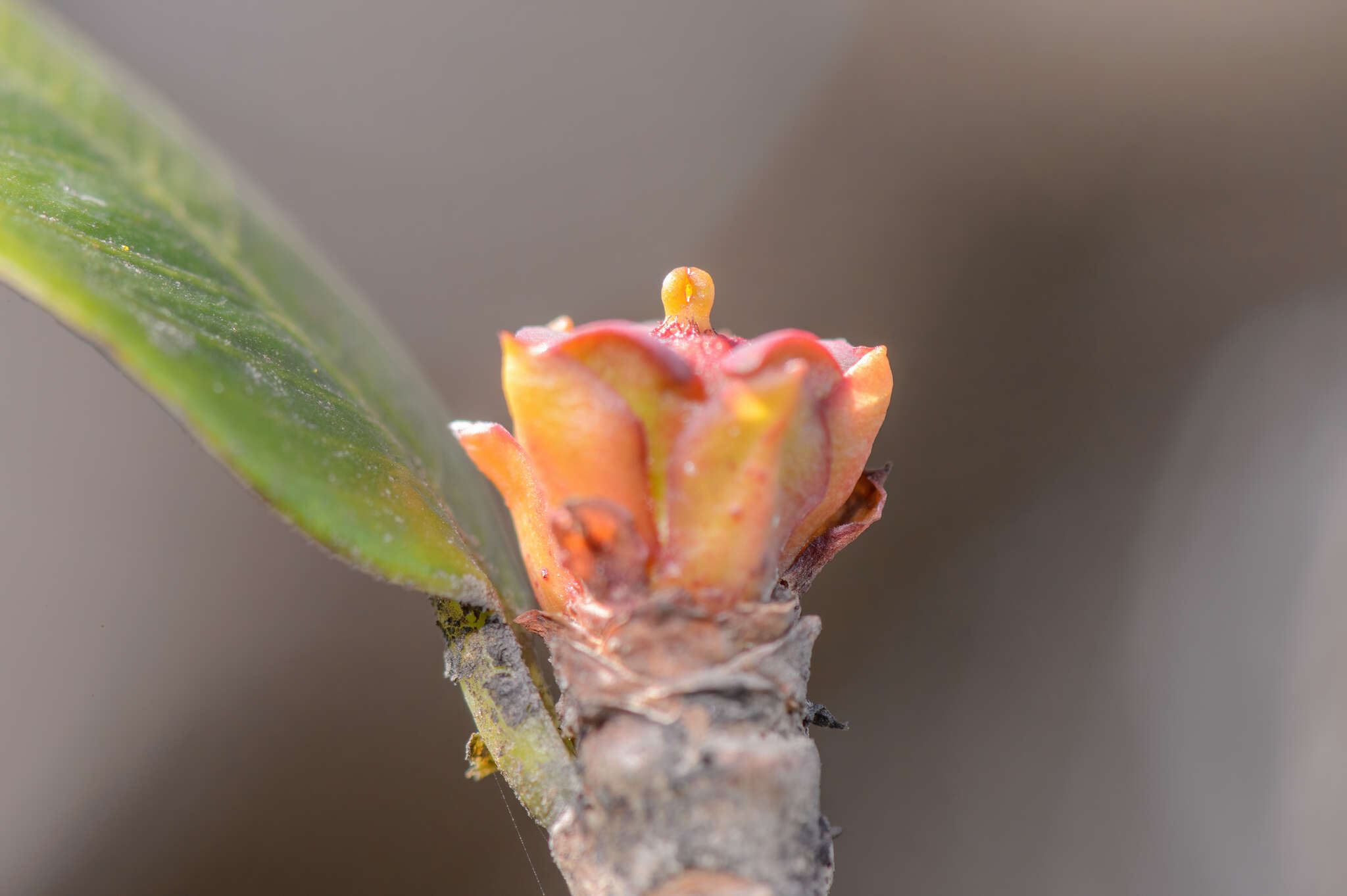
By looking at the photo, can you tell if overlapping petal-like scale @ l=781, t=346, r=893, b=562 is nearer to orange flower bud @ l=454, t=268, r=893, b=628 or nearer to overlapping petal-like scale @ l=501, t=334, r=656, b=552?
orange flower bud @ l=454, t=268, r=893, b=628

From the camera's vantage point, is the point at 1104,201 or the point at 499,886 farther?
the point at 1104,201

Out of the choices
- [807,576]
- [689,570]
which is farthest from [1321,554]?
[689,570]

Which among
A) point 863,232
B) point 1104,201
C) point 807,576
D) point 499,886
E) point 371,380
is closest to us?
point 807,576

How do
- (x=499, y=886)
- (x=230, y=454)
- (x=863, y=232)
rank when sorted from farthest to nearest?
(x=863, y=232) → (x=499, y=886) → (x=230, y=454)

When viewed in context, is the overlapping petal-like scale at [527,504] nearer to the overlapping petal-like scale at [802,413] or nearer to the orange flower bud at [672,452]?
the orange flower bud at [672,452]

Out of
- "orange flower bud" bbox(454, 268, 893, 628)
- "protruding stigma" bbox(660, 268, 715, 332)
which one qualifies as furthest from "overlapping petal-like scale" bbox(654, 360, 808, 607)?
"protruding stigma" bbox(660, 268, 715, 332)

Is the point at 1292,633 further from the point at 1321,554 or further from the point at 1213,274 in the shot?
the point at 1213,274

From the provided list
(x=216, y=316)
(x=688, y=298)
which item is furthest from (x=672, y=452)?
(x=216, y=316)
